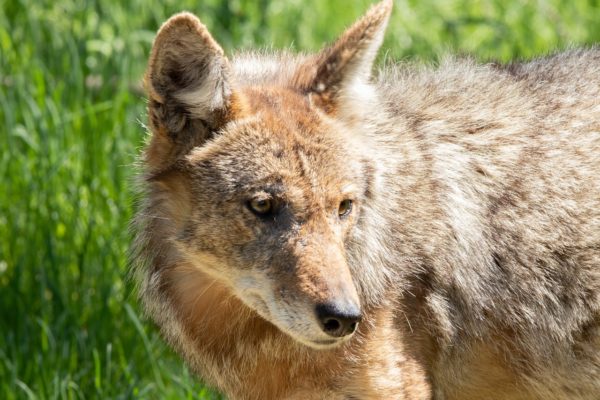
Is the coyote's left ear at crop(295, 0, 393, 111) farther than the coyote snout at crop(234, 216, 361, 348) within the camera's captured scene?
Yes

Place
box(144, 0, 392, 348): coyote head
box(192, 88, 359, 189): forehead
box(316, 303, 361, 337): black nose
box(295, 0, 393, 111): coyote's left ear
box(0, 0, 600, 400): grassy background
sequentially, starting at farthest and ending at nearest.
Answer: box(0, 0, 600, 400): grassy background → box(295, 0, 393, 111): coyote's left ear → box(192, 88, 359, 189): forehead → box(144, 0, 392, 348): coyote head → box(316, 303, 361, 337): black nose

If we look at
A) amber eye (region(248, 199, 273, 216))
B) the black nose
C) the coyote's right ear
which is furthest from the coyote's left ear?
the black nose

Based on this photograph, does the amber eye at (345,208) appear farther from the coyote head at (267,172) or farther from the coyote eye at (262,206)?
the coyote eye at (262,206)

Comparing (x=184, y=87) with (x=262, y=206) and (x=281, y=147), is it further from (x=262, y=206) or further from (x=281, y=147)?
(x=262, y=206)

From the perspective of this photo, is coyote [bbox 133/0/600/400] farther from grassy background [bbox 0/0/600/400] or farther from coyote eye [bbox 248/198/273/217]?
grassy background [bbox 0/0/600/400]

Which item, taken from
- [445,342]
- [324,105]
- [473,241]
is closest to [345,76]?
[324,105]

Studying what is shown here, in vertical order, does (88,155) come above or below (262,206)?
below

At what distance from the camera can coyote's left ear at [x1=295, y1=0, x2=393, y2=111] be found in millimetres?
4219

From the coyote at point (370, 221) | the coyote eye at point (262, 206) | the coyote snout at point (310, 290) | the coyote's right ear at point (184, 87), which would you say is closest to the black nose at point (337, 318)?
the coyote snout at point (310, 290)

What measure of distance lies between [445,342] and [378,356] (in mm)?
346

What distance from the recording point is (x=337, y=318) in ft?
12.6

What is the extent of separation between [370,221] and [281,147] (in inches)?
20.5

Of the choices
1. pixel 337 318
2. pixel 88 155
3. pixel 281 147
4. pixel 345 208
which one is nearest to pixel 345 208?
pixel 345 208

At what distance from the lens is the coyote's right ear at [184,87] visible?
3.99 meters
